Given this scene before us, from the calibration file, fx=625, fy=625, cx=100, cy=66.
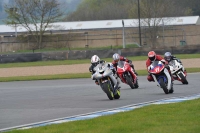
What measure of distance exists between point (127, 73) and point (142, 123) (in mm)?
11041

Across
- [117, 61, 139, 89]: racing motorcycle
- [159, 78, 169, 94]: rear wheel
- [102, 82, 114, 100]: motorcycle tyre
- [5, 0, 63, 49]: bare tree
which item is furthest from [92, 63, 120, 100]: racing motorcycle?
[5, 0, 63, 49]: bare tree

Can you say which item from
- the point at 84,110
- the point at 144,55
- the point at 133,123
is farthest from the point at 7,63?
the point at 133,123

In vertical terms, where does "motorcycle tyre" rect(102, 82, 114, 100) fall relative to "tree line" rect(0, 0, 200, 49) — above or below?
below

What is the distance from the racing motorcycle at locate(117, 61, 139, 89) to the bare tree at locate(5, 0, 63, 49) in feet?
149

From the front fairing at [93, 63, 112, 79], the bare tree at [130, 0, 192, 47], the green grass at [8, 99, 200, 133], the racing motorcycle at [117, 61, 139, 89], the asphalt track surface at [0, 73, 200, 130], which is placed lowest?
the asphalt track surface at [0, 73, 200, 130]

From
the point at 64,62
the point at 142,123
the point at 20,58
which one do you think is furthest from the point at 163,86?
the point at 20,58

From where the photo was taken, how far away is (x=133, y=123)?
10.5 metres

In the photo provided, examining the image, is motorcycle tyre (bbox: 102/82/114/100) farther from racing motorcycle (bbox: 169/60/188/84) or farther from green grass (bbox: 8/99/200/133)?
racing motorcycle (bbox: 169/60/188/84)

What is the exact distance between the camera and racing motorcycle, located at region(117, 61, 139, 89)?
2142cm

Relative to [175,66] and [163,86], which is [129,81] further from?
[163,86]

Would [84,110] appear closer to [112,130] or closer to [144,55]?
[112,130]

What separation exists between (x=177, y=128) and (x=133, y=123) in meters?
1.04

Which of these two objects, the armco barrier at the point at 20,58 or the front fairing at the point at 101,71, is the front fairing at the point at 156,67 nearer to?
the front fairing at the point at 101,71

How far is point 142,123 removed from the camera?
1042 cm
